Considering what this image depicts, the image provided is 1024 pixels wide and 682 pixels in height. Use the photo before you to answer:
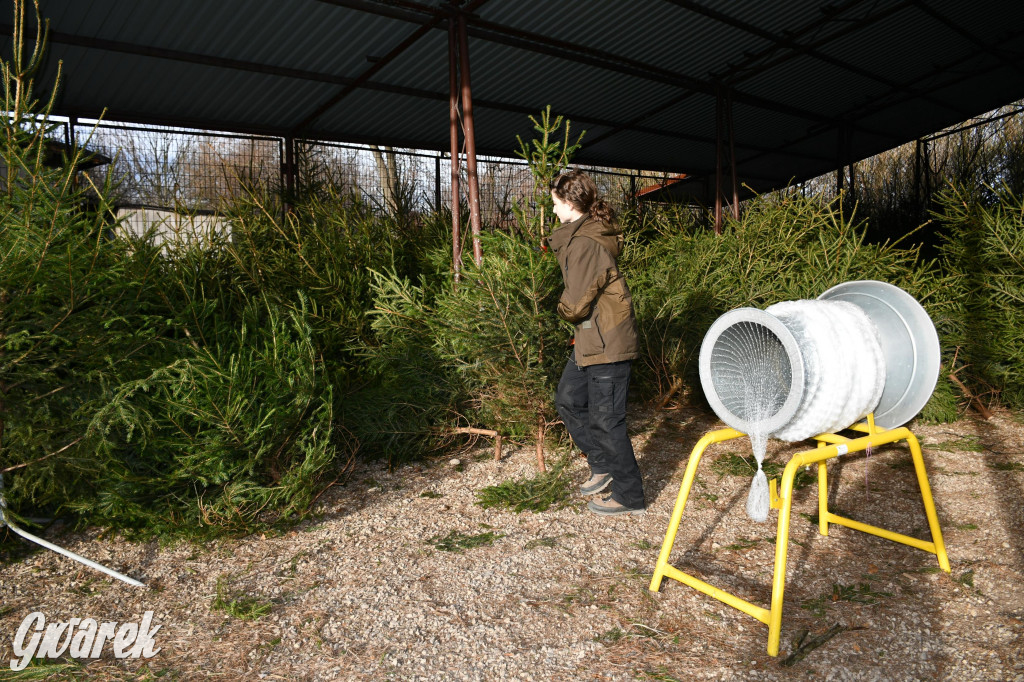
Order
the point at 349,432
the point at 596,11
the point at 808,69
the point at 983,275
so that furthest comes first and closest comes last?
the point at 808,69 < the point at 596,11 < the point at 983,275 < the point at 349,432

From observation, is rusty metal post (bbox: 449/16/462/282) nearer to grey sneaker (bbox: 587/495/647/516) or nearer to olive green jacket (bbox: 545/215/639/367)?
olive green jacket (bbox: 545/215/639/367)

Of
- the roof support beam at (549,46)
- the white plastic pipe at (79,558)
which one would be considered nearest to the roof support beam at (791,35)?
the roof support beam at (549,46)

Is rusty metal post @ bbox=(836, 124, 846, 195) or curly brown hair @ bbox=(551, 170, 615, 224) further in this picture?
rusty metal post @ bbox=(836, 124, 846, 195)

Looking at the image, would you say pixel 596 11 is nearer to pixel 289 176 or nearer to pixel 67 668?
pixel 289 176

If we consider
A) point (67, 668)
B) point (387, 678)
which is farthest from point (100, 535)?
point (387, 678)

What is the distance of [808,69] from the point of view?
10180 mm

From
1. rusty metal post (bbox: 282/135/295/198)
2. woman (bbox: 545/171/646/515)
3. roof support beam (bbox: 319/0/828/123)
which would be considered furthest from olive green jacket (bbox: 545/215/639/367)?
rusty metal post (bbox: 282/135/295/198)

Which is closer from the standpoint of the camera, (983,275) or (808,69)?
(983,275)

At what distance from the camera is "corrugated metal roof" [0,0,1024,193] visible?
6586 mm

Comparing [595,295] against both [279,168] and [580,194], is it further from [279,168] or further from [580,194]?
[279,168]

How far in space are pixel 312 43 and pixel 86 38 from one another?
7.09ft

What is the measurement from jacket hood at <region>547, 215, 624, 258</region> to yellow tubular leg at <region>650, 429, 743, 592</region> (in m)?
1.28

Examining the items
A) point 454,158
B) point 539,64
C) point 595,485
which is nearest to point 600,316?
point 595,485

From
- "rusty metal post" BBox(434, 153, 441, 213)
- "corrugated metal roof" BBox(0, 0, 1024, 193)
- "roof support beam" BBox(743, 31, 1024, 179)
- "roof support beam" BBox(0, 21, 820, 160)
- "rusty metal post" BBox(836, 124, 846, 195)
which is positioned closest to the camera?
"roof support beam" BBox(0, 21, 820, 160)
